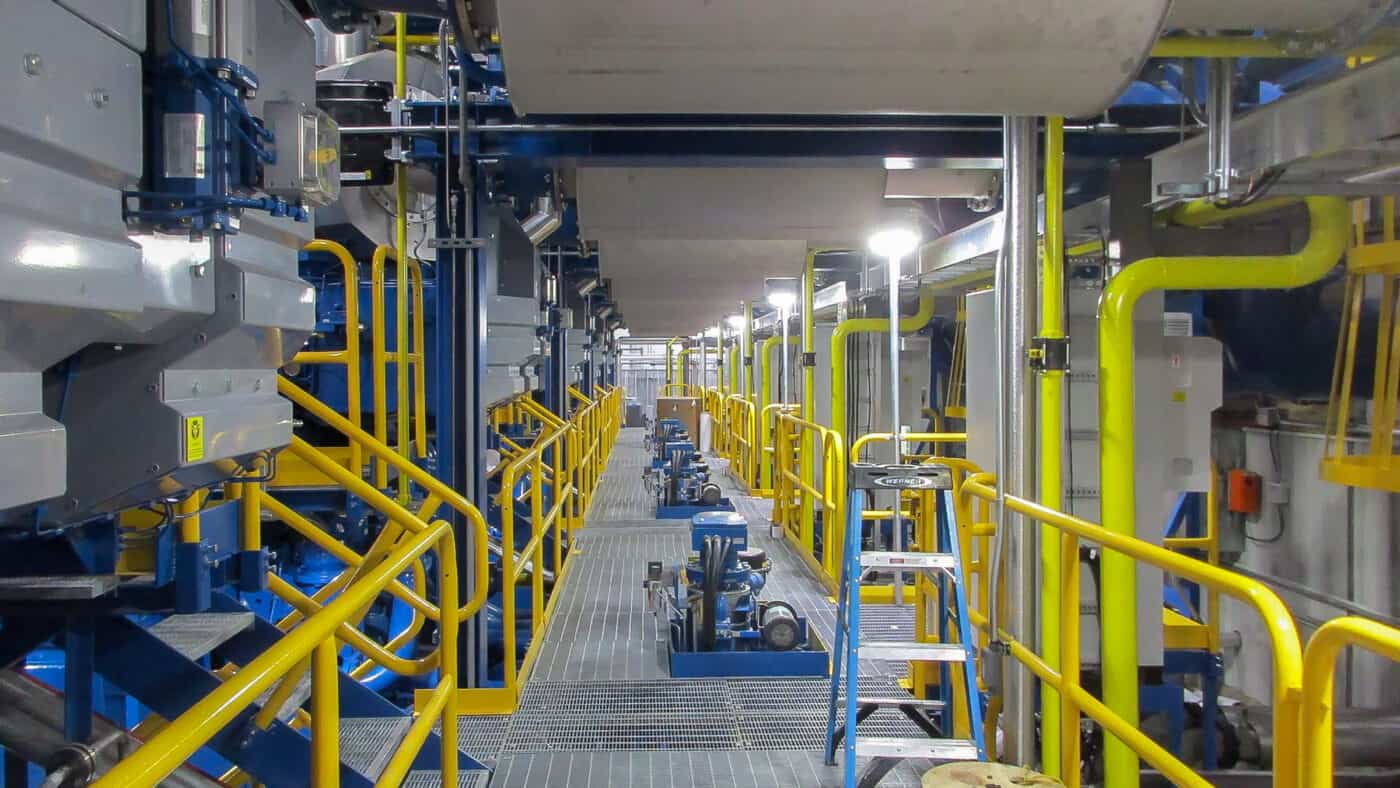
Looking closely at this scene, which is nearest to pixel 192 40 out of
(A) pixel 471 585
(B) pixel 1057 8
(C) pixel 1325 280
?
(B) pixel 1057 8

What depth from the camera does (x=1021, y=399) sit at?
3.45m

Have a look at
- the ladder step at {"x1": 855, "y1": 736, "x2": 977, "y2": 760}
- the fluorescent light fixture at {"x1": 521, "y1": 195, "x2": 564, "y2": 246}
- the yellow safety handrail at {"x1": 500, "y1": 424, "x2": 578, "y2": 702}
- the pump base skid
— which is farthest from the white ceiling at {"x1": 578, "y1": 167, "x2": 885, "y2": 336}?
the ladder step at {"x1": 855, "y1": 736, "x2": 977, "y2": 760}

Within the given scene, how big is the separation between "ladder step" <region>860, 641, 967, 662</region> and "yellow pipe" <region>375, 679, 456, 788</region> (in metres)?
1.56

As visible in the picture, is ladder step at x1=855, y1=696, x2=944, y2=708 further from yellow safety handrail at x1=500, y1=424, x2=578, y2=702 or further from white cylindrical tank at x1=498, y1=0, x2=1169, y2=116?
white cylindrical tank at x1=498, y1=0, x2=1169, y2=116

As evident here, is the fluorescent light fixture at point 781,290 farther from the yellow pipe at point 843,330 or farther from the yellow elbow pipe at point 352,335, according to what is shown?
the yellow elbow pipe at point 352,335

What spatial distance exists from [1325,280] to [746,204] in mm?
3748

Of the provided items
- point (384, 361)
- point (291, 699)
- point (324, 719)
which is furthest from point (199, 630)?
point (384, 361)

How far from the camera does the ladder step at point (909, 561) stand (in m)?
3.77

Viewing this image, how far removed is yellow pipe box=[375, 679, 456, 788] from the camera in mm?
2189

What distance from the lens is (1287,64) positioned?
3.40 meters

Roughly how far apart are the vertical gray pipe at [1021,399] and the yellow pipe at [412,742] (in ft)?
6.66

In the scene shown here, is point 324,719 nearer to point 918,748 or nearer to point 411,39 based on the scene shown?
point 918,748

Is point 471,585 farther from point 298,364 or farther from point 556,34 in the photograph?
point 556,34

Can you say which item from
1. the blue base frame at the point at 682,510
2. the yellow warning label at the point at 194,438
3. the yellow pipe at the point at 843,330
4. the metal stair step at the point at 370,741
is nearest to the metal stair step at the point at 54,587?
the yellow warning label at the point at 194,438
